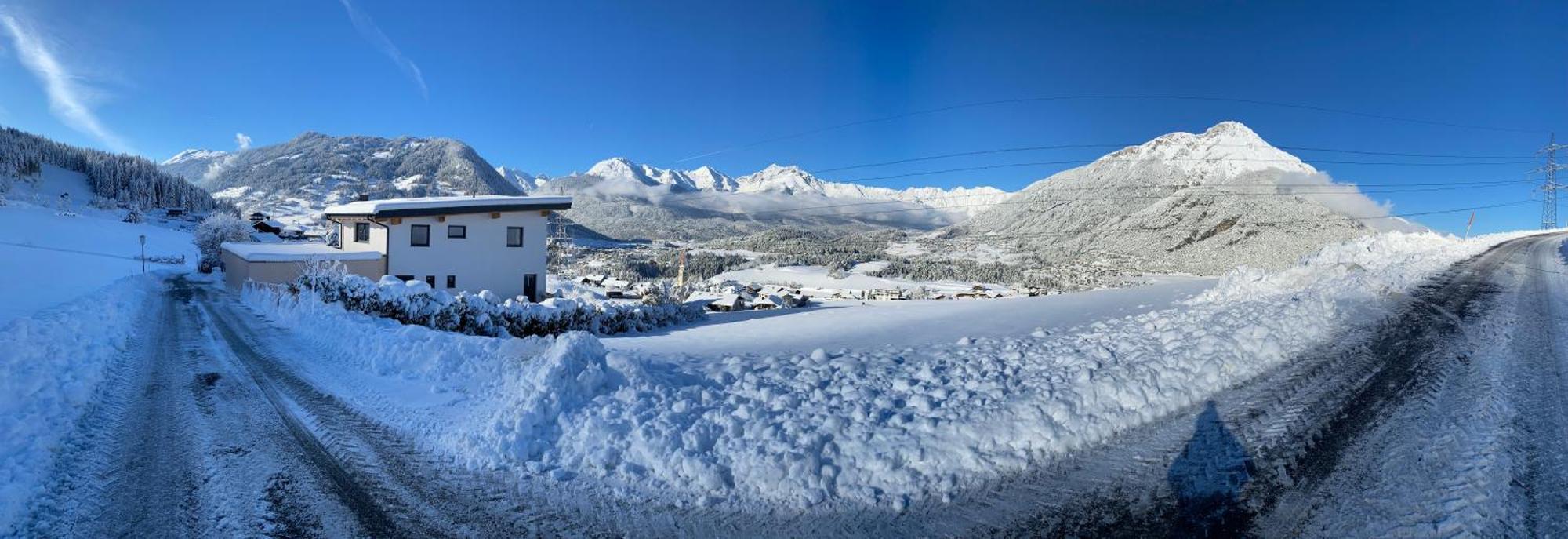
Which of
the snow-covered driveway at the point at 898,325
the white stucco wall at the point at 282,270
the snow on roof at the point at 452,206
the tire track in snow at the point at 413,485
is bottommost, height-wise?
the tire track in snow at the point at 413,485

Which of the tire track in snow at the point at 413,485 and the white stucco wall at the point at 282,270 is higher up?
the white stucco wall at the point at 282,270

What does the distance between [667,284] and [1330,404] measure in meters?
20.2

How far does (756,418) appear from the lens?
5.42 metres

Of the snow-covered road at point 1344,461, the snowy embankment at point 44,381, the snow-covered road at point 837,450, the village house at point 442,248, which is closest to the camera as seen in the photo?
the snow-covered road at point 1344,461

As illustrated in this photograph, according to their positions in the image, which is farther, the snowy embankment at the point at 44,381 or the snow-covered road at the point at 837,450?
the snowy embankment at the point at 44,381

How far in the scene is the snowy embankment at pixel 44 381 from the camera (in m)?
4.50

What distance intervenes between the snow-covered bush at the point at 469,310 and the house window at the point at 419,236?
7.77m

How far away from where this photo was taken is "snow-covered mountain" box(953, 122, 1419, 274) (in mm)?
30422

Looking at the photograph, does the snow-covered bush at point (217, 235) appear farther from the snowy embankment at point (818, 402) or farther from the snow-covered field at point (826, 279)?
the snowy embankment at point (818, 402)

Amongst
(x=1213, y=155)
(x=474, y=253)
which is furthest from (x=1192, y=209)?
(x=474, y=253)

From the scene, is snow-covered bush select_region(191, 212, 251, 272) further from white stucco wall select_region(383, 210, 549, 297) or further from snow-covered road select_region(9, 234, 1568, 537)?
snow-covered road select_region(9, 234, 1568, 537)

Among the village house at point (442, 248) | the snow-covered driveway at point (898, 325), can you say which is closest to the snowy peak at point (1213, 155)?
the snow-covered driveway at point (898, 325)

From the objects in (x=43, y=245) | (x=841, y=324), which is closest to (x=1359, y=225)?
(x=841, y=324)

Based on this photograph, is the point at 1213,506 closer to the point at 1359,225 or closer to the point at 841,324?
the point at 841,324
